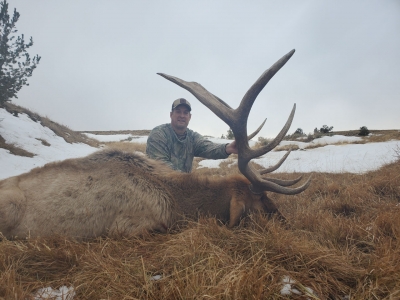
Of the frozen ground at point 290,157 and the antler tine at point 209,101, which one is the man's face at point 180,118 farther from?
the frozen ground at point 290,157

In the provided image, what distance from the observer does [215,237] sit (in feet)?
8.29

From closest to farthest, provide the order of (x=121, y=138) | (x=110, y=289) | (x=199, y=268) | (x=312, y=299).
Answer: (x=312, y=299), (x=110, y=289), (x=199, y=268), (x=121, y=138)

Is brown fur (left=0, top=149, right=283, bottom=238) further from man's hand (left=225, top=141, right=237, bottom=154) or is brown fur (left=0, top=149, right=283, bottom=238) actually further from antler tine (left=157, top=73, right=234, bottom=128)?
man's hand (left=225, top=141, right=237, bottom=154)

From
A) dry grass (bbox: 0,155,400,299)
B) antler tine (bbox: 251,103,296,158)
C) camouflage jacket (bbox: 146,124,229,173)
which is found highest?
antler tine (bbox: 251,103,296,158)

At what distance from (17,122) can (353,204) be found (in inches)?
564

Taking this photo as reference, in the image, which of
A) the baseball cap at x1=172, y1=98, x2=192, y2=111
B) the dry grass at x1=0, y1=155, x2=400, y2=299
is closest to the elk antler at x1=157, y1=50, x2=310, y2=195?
the dry grass at x1=0, y1=155, x2=400, y2=299

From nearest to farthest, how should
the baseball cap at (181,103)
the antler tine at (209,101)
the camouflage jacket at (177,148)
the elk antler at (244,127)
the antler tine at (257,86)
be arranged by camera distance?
the antler tine at (257,86)
the elk antler at (244,127)
the antler tine at (209,101)
the camouflage jacket at (177,148)
the baseball cap at (181,103)

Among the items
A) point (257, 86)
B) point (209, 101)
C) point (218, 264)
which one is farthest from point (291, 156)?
point (218, 264)

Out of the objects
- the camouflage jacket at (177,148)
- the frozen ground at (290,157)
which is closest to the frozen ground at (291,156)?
the frozen ground at (290,157)

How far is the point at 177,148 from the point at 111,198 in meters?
2.69

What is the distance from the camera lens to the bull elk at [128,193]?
2.83 meters

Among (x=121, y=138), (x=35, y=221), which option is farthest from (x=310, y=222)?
(x=121, y=138)

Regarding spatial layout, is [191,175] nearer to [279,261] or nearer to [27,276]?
[279,261]

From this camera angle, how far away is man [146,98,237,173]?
17.0 ft
